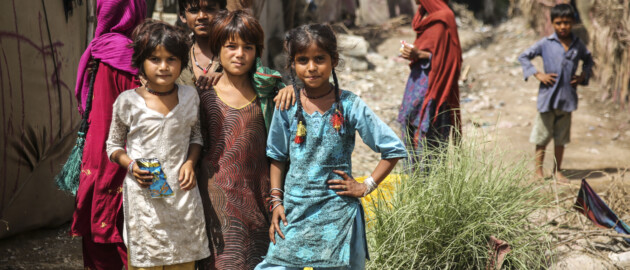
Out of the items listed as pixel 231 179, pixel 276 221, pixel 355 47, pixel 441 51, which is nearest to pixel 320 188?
pixel 276 221

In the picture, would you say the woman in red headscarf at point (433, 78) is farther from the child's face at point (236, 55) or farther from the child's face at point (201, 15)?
the child's face at point (236, 55)

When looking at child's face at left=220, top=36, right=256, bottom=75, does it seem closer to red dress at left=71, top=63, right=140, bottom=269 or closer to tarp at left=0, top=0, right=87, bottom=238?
red dress at left=71, top=63, right=140, bottom=269

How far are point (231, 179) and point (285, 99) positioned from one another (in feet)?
1.24

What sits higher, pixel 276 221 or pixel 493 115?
pixel 276 221

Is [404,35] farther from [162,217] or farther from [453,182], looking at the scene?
[162,217]

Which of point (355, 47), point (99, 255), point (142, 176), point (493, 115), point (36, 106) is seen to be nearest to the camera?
point (142, 176)

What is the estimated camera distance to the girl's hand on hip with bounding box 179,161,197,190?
236 cm

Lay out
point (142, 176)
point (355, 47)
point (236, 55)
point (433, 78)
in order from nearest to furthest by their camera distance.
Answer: point (142, 176), point (236, 55), point (433, 78), point (355, 47)

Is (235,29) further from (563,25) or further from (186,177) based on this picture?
(563,25)

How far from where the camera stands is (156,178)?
2.33m

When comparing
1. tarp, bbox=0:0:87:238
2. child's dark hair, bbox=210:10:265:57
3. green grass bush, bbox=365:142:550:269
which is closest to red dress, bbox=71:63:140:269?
child's dark hair, bbox=210:10:265:57

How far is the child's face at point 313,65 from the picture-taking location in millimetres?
2332

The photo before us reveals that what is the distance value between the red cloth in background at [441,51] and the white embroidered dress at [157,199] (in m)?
2.45

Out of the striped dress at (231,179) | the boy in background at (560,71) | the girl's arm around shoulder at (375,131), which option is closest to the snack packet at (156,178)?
the striped dress at (231,179)
